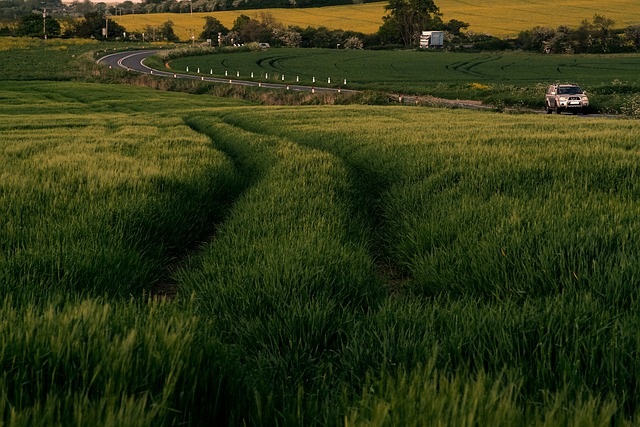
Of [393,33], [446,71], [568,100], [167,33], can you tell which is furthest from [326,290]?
[167,33]

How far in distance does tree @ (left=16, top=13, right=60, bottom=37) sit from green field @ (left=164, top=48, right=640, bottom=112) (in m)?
56.9

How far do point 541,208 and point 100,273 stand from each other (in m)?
3.84

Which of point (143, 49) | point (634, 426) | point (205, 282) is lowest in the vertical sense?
point (205, 282)

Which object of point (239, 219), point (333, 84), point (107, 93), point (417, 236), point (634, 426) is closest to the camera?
point (634, 426)

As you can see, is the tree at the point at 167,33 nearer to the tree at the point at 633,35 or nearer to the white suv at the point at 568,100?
the tree at the point at 633,35

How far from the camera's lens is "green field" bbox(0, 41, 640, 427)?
216 centimetres

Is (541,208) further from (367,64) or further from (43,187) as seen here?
(367,64)

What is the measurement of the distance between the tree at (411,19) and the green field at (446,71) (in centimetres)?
2402

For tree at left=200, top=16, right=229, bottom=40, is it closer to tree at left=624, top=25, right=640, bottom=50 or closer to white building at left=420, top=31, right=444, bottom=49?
white building at left=420, top=31, right=444, bottom=49

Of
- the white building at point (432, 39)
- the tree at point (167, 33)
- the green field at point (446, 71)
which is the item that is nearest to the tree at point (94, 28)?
the tree at point (167, 33)

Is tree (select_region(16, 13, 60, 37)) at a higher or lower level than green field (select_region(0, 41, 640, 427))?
higher

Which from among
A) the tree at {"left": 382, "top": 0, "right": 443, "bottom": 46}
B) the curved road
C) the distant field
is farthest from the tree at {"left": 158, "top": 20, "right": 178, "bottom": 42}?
the tree at {"left": 382, "top": 0, "right": 443, "bottom": 46}

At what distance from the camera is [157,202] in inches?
254

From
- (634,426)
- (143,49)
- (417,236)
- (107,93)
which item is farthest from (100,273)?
(143,49)
